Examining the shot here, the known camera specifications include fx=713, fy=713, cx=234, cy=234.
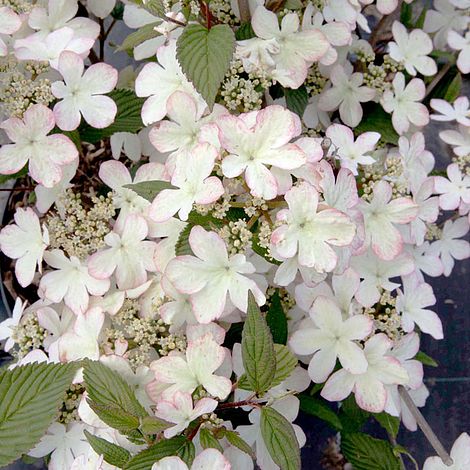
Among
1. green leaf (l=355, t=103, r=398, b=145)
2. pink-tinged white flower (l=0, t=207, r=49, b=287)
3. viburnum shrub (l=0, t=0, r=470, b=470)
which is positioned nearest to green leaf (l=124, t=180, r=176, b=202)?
viburnum shrub (l=0, t=0, r=470, b=470)

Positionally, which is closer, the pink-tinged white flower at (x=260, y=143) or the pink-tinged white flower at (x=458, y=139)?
the pink-tinged white flower at (x=260, y=143)

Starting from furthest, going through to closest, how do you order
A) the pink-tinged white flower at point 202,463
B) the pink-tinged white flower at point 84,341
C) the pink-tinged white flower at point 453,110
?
the pink-tinged white flower at point 453,110 → the pink-tinged white flower at point 84,341 → the pink-tinged white flower at point 202,463

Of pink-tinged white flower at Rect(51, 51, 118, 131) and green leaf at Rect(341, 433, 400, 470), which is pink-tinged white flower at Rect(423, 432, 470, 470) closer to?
green leaf at Rect(341, 433, 400, 470)

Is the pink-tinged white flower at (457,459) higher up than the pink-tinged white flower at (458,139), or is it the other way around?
the pink-tinged white flower at (458,139)

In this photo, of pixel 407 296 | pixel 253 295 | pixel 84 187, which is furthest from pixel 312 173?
pixel 84 187

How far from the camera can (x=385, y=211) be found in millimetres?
708

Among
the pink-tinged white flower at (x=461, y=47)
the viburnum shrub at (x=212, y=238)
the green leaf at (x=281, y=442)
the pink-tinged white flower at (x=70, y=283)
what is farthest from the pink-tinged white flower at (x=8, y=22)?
the pink-tinged white flower at (x=461, y=47)

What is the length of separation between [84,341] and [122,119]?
0.25 m

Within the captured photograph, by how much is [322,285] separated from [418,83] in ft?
0.96

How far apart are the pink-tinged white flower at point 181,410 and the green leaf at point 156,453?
0.02 meters

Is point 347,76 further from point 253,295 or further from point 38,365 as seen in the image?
point 38,365

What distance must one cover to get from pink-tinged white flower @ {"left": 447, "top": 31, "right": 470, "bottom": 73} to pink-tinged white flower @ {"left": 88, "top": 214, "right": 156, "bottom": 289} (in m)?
0.49

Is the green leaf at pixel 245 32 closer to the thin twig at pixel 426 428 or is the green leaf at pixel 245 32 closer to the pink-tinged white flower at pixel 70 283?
the pink-tinged white flower at pixel 70 283

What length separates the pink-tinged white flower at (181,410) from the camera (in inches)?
22.6
